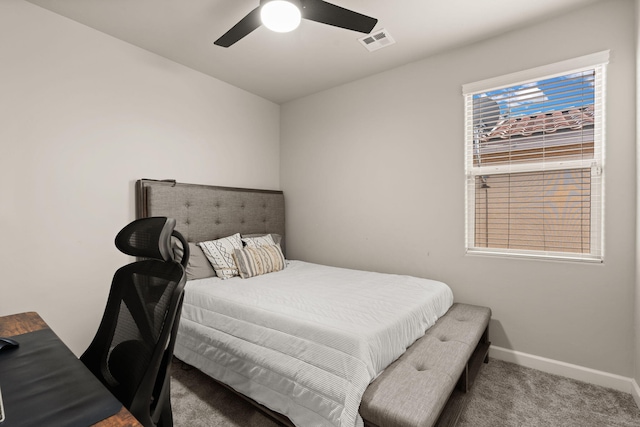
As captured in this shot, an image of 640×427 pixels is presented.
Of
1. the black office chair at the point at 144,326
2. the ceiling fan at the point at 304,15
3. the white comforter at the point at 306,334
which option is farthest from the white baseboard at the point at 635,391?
the ceiling fan at the point at 304,15

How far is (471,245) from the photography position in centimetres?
265

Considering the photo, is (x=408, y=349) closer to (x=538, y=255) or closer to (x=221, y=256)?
(x=538, y=255)

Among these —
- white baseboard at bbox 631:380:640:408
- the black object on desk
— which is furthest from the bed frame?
the black object on desk

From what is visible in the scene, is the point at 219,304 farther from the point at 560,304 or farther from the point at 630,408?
the point at 630,408

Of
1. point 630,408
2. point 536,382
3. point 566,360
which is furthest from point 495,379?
point 630,408

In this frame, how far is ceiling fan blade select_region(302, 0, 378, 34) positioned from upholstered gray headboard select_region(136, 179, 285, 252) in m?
1.77

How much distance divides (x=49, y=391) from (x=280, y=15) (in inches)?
72.9

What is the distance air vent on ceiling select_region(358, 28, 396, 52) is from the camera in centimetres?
240

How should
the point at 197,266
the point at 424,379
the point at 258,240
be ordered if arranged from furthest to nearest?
the point at 258,240
the point at 197,266
the point at 424,379

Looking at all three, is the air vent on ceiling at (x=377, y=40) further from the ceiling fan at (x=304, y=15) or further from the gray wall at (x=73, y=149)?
the gray wall at (x=73, y=149)

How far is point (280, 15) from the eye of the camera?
1.73m

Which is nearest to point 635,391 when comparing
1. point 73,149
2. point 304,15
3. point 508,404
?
point 508,404

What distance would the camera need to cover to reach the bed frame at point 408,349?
1299 millimetres

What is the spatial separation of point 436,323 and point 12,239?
282cm
